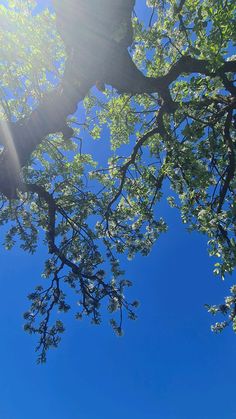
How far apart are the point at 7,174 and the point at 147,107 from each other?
9.79 meters

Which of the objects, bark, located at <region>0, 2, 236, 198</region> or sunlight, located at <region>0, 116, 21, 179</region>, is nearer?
bark, located at <region>0, 2, 236, 198</region>

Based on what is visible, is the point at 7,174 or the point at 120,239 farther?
the point at 120,239

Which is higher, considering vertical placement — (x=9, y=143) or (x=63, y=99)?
(x=63, y=99)

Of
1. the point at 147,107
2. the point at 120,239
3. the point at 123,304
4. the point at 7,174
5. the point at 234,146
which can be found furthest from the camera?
the point at 147,107

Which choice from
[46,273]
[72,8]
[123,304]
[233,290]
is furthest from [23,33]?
[233,290]

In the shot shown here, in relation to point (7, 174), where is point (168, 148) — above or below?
above

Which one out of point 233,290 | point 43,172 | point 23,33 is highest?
point 23,33

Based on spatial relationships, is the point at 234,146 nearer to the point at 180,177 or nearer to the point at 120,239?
the point at 180,177

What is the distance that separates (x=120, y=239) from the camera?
61.1ft

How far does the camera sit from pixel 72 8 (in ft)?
41.1

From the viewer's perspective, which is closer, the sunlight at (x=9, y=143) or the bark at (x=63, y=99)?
the bark at (x=63, y=99)

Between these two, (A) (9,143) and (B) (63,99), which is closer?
(A) (9,143)

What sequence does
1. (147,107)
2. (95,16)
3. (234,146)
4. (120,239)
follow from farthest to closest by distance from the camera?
(147,107) < (120,239) < (234,146) < (95,16)

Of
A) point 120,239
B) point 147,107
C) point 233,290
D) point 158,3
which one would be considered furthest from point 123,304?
point 158,3
